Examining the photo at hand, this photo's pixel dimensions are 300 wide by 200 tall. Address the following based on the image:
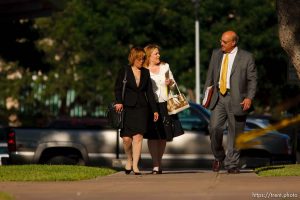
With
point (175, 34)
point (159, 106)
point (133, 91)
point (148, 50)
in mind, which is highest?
point (175, 34)

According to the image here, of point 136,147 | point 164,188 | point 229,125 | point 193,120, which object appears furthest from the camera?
point 193,120

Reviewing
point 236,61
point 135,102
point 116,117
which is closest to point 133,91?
point 135,102

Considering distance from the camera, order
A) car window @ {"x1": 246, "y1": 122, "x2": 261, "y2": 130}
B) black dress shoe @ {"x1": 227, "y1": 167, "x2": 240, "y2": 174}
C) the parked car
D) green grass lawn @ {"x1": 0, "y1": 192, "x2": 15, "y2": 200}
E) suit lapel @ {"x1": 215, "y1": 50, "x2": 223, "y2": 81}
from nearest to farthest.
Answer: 1. green grass lawn @ {"x1": 0, "y1": 192, "x2": 15, "y2": 200}
2. black dress shoe @ {"x1": 227, "y1": 167, "x2": 240, "y2": 174}
3. suit lapel @ {"x1": 215, "y1": 50, "x2": 223, "y2": 81}
4. the parked car
5. car window @ {"x1": 246, "y1": 122, "x2": 261, "y2": 130}

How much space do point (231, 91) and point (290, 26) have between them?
1.13 meters

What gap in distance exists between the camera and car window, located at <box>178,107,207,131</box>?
20.1m

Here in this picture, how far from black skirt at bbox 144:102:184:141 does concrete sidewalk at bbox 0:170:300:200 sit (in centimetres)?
149

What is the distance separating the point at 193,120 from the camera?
66.6 feet

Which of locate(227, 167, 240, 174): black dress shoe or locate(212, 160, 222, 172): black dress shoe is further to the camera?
locate(212, 160, 222, 172): black dress shoe

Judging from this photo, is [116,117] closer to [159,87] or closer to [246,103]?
[159,87]

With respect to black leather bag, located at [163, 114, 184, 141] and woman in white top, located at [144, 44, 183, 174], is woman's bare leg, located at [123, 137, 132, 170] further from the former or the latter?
black leather bag, located at [163, 114, 184, 141]

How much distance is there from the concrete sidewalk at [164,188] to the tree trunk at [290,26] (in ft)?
5.82

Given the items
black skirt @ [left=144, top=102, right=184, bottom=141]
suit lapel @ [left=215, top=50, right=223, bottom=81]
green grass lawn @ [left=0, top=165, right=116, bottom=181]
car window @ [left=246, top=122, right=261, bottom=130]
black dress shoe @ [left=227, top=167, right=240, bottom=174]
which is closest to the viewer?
green grass lawn @ [left=0, top=165, right=116, bottom=181]

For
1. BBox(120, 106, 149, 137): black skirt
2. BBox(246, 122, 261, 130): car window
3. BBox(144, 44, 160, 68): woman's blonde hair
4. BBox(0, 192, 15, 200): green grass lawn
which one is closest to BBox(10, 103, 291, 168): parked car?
BBox(246, 122, 261, 130): car window

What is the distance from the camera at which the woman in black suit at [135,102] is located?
1496 cm
